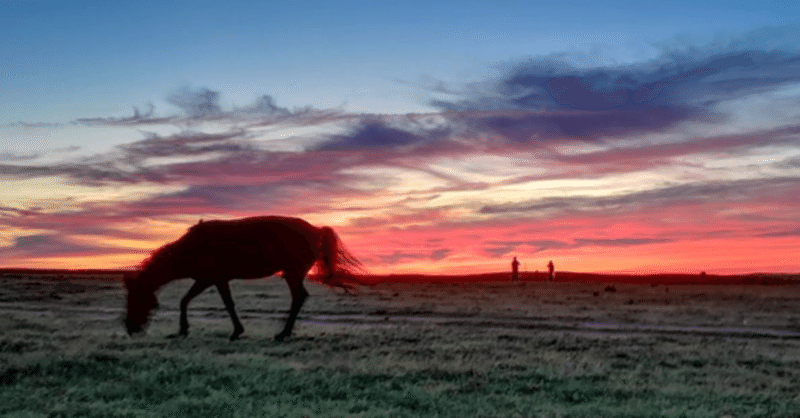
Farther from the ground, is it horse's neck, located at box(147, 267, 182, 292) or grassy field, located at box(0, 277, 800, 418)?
horse's neck, located at box(147, 267, 182, 292)

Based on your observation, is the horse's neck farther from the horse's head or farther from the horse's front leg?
the horse's front leg

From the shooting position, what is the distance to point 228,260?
66.5 feet

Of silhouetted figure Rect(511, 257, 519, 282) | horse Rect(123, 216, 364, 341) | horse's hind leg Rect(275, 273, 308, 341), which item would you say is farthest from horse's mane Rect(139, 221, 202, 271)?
silhouetted figure Rect(511, 257, 519, 282)

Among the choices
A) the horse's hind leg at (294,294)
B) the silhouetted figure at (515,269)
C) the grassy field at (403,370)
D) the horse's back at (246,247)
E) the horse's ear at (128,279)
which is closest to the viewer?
the grassy field at (403,370)

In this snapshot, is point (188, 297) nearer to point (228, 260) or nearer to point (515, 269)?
point (228, 260)

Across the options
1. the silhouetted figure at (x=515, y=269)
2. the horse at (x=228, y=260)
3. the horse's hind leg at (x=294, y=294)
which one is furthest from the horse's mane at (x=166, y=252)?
the silhouetted figure at (x=515, y=269)

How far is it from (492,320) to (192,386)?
16.4 m

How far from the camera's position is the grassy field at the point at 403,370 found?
12227 millimetres

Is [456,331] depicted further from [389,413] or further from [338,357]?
[389,413]

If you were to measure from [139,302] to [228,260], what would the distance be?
261 centimetres

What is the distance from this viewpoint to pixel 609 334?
78.0 ft

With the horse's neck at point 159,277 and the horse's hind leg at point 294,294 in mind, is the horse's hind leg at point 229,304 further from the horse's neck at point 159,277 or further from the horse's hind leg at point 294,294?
the horse's neck at point 159,277

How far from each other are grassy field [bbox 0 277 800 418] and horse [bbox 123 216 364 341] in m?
0.86

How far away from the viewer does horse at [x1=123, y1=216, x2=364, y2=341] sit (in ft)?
66.8
